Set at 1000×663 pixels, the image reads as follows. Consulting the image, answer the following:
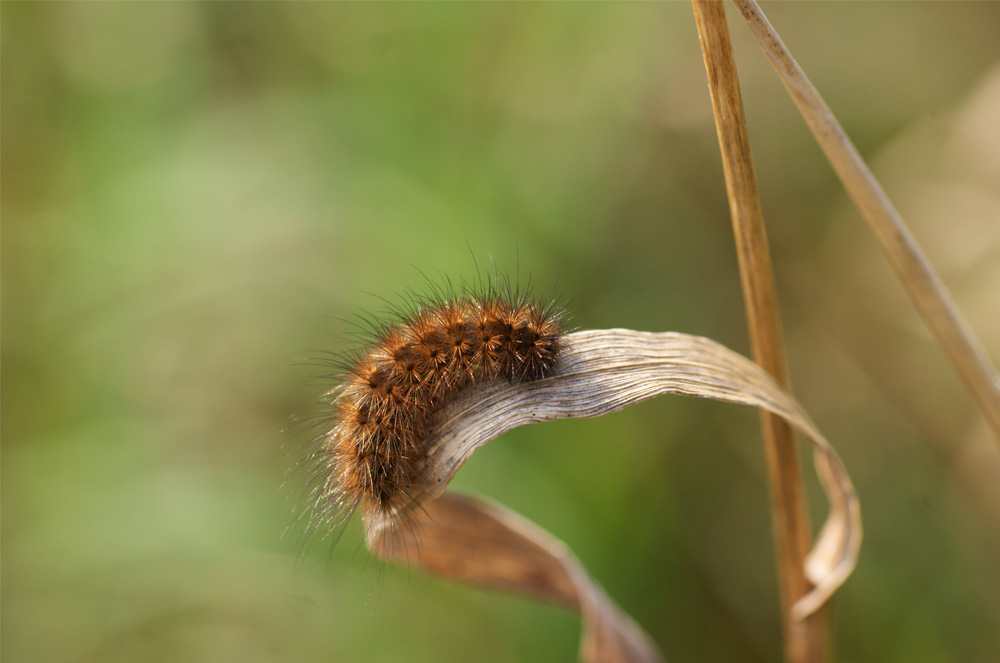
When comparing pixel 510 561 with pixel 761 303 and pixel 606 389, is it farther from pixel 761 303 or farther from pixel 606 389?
pixel 761 303

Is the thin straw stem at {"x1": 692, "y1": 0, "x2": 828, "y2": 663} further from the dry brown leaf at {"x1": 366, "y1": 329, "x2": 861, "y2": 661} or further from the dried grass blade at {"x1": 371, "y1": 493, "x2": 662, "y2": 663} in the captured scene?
the dried grass blade at {"x1": 371, "y1": 493, "x2": 662, "y2": 663}

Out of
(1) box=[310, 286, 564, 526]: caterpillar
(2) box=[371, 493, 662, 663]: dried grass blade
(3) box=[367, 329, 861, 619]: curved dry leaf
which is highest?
(1) box=[310, 286, 564, 526]: caterpillar

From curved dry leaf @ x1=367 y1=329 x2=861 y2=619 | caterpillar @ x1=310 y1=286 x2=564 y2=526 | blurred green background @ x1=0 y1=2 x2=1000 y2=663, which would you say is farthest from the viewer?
blurred green background @ x1=0 y1=2 x2=1000 y2=663

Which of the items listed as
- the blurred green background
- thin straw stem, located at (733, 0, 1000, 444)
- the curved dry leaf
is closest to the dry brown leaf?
the curved dry leaf

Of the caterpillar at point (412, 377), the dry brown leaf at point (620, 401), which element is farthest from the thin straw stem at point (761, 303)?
the caterpillar at point (412, 377)

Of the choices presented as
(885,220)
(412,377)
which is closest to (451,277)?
(412,377)

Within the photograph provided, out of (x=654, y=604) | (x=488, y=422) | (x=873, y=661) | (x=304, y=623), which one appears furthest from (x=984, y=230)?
(x=304, y=623)
